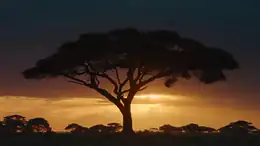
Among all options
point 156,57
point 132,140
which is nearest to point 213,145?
point 132,140

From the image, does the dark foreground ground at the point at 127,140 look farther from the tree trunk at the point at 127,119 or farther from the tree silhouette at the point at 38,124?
the tree silhouette at the point at 38,124

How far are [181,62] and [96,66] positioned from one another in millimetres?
5463

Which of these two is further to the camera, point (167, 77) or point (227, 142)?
point (167, 77)

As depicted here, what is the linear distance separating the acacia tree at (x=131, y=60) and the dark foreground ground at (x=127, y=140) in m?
6.13

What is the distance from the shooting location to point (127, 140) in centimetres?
3869

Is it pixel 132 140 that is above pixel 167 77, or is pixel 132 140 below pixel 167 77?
below

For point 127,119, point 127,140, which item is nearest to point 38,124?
point 127,119

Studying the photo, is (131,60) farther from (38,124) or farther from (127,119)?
(38,124)

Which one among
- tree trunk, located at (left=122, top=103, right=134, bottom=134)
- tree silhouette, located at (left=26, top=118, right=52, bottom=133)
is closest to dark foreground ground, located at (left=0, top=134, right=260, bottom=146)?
tree trunk, located at (left=122, top=103, right=134, bottom=134)

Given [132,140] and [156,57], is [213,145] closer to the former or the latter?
[132,140]

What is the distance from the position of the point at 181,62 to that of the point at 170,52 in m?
1.00

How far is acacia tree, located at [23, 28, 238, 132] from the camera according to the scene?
152 ft

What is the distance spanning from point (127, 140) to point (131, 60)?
8.68 meters

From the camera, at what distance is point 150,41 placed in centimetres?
4728
